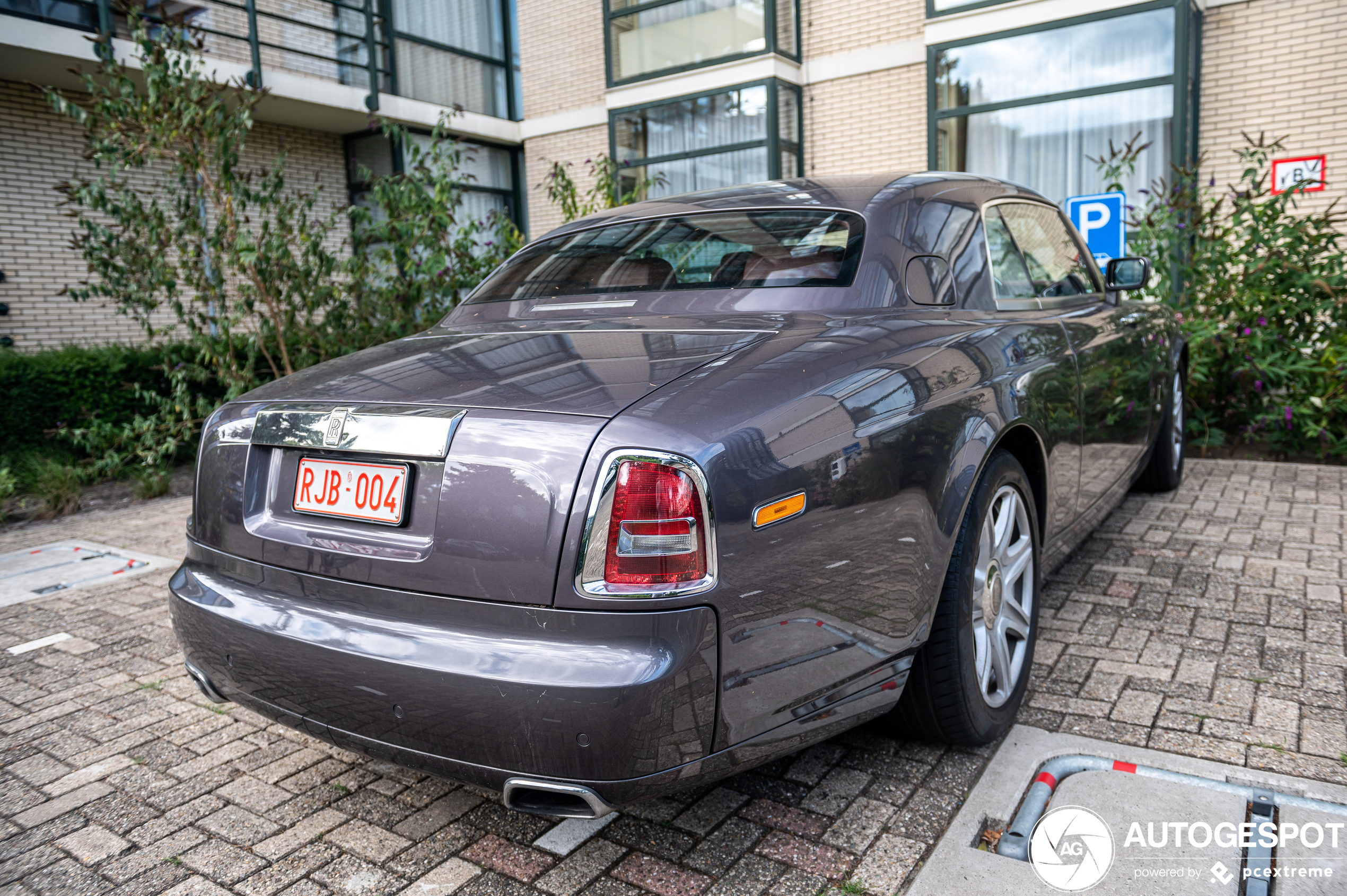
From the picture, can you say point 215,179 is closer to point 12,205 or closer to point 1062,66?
point 12,205

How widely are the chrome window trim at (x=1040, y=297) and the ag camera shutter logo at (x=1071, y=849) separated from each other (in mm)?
1527

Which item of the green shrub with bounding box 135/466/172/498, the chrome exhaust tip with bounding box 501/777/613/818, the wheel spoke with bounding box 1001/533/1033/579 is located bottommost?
the green shrub with bounding box 135/466/172/498

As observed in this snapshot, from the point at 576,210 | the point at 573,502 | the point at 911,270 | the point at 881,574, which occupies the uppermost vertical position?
the point at 576,210

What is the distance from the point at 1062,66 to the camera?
10406 mm

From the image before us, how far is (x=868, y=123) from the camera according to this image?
12.1 meters

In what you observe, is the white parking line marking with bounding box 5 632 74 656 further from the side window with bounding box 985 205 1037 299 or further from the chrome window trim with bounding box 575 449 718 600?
the side window with bounding box 985 205 1037 299

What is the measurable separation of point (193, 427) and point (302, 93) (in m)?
6.35

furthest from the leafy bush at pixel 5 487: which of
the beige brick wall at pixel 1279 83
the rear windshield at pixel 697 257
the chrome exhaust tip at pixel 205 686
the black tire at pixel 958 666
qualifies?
the beige brick wall at pixel 1279 83

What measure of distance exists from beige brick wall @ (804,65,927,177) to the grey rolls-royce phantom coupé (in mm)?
9542

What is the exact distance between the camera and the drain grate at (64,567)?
4.58m

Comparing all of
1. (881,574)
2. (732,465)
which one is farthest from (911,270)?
(732,465)

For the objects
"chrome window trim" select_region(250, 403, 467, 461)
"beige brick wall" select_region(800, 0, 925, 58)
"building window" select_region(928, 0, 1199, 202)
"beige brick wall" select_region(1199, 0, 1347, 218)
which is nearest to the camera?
"chrome window trim" select_region(250, 403, 467, 461)

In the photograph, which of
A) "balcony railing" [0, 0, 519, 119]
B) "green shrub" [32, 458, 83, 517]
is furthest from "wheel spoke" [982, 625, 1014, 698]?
"balcony railing" [0, 0, 519, 119]

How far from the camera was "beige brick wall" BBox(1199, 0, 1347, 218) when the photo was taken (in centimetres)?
921
